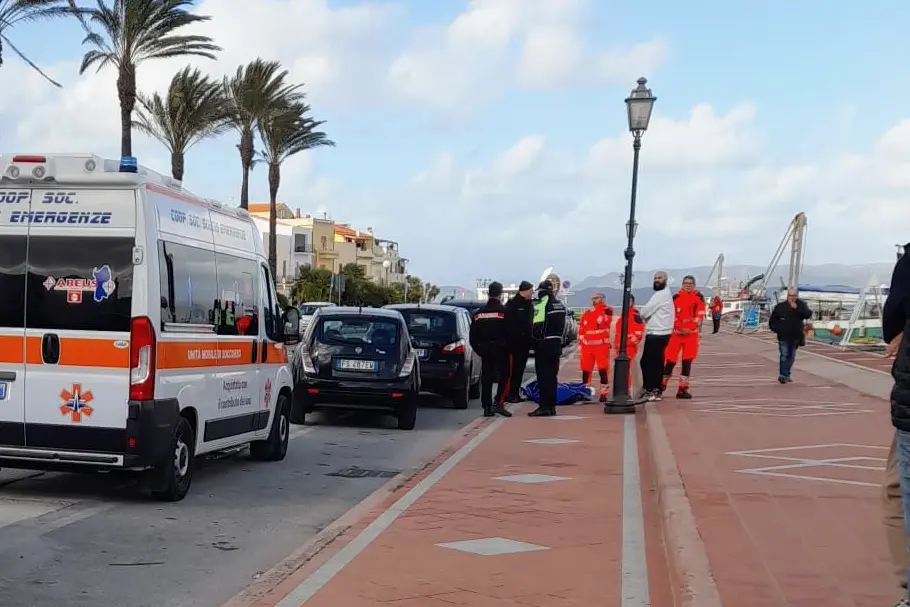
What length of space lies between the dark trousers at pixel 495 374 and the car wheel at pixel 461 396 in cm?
94

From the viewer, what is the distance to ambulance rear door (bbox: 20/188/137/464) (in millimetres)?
7641

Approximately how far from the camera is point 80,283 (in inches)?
305

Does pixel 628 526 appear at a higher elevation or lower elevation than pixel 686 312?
lower

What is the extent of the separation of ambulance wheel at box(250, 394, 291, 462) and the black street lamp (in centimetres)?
610

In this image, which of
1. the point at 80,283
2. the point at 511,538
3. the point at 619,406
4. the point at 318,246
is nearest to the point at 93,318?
the point at 80,283

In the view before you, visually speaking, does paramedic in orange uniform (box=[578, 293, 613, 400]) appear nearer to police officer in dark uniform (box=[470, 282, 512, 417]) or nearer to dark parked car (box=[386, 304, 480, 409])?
dark parked car (box=[386, 304, 480, 409])

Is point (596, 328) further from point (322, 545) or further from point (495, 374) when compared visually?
point (322, 545)

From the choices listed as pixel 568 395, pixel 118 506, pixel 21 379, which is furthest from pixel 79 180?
pixel 568 395

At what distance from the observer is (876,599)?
5.37m

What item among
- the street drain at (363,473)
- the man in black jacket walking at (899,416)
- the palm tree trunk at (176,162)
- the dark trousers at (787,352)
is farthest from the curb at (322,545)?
the palm tree trunk at (176,162)

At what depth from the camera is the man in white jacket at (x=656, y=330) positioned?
15984 millimetres

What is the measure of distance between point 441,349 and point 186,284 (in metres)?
8.51

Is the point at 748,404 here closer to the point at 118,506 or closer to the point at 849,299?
the point at 118,506

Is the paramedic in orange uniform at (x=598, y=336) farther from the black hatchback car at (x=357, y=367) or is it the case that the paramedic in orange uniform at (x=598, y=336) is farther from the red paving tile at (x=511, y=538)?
the red paving tile at (x=511, y=538)
